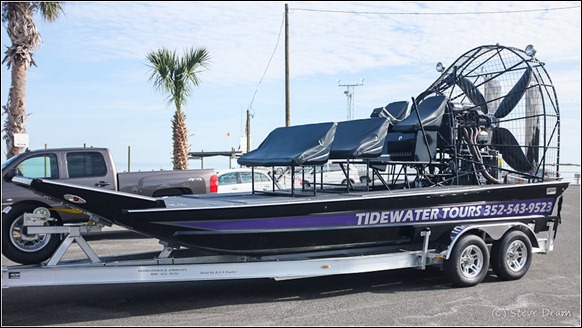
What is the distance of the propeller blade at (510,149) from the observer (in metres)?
10.3

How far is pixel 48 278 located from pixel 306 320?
2.98 metres

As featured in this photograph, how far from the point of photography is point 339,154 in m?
8.80

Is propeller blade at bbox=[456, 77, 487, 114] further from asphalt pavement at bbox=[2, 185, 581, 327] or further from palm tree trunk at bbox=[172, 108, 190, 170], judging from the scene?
palm tree trunk at bbox=[172, 108, 190, 170]

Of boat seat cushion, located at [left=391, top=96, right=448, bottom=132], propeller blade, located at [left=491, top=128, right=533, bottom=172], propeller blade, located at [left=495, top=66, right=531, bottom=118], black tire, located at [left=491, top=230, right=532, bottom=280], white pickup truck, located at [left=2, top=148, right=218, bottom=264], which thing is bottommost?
black tire, located at [left=491, top=230, right=532, bottom=280]

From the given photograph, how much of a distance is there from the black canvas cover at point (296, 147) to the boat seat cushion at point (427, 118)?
1.58 metres

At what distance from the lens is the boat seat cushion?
31.7 feet

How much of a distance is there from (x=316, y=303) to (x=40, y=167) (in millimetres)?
6487

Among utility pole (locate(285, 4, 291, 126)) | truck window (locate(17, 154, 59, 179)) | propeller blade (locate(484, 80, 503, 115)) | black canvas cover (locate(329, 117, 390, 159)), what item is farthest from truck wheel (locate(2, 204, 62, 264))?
utility pole (locate(285, 4, 291, 126))

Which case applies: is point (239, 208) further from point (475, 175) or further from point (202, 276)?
point (475, 175)

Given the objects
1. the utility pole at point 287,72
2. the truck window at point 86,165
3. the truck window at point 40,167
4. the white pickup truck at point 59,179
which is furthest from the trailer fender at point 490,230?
the utility pole at point 287,72

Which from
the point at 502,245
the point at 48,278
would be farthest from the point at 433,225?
the point at 48,278

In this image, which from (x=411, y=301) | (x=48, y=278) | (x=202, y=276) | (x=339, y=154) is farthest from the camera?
(x=339, y=154)

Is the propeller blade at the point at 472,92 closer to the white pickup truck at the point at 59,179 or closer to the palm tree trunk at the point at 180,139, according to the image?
the white pickup truck at the point at 59,179

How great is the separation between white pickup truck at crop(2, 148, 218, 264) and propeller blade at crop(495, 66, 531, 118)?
6691 millimetres
